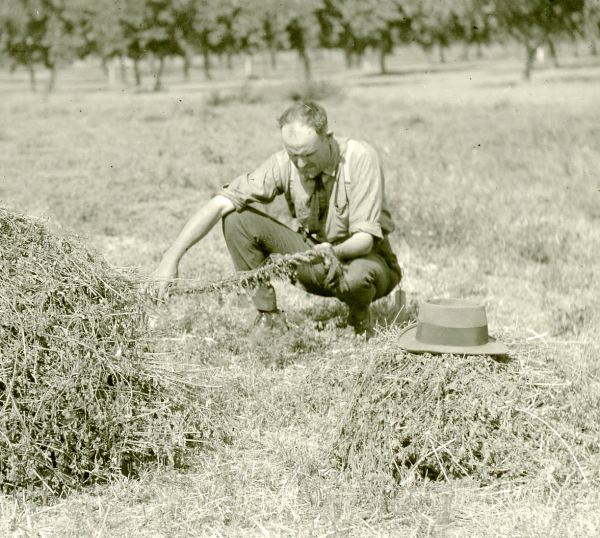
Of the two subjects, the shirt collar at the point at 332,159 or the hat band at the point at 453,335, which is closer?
the hat band at the point at 453,335

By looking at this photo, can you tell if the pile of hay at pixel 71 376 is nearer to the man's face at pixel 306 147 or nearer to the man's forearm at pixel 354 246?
the man's face at pixel 306 147

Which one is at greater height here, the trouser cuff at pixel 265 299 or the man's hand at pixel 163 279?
the man's hand at pixel 163 279

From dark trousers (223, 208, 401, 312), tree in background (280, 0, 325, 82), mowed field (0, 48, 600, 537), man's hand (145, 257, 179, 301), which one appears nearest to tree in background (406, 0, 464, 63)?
tree in background (280, 0, 325, 82)

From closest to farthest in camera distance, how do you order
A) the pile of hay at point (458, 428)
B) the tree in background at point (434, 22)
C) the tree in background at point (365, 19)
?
the pile of hay at point (458, 428) → the tree in background at point (434, 22) → the tree in background at point (365, 19)

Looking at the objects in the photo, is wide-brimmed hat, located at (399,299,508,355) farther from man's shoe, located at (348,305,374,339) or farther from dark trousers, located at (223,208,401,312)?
man's shoe, located at (348,305,374,339)

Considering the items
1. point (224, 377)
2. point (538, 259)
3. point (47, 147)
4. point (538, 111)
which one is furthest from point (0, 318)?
point (538, 111)

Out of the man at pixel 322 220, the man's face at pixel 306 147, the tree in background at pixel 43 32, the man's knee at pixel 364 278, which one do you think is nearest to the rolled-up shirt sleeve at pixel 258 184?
the man at pixel 322 220

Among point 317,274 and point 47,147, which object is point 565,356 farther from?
point 47,147

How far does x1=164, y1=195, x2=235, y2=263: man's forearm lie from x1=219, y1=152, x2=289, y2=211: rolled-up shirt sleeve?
0.18 feet

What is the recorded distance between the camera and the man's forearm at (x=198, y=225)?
15.9 ft

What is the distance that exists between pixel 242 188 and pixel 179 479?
2.14 meters

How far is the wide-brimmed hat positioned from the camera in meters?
3.71

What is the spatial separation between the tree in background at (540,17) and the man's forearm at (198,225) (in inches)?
964

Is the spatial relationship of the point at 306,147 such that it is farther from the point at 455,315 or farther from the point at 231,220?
the point at 455,315
